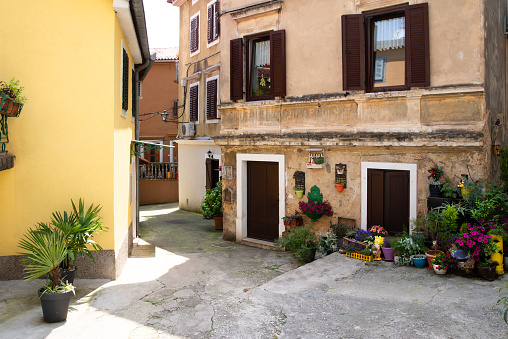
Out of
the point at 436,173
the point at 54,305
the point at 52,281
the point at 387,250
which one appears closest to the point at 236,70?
the point at 436,173

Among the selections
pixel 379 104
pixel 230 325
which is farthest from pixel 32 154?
pixel 379 104

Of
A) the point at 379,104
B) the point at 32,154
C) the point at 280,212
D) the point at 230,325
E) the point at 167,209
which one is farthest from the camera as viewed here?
the point at 167,209

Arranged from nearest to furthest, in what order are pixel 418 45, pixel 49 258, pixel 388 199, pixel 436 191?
pixel 49 258 → pixel 436 191 → pixel 418 45 → pixel 388 199

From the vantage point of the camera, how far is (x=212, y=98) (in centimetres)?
1730

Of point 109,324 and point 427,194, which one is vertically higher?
point 427,194

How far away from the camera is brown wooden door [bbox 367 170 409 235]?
9031 mm

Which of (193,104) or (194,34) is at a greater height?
(194,34)

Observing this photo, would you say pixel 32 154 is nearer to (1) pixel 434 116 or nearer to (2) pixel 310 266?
(2) pixel 310 266

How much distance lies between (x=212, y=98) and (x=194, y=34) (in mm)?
3855

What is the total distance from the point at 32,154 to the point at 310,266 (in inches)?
222

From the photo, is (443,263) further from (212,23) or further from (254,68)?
(212,23)

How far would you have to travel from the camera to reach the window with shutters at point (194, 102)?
61.8 ft

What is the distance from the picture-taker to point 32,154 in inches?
312

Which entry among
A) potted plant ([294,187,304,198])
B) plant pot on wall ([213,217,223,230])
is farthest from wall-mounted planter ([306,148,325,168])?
plant pot on wall ([213,217,223,230])
